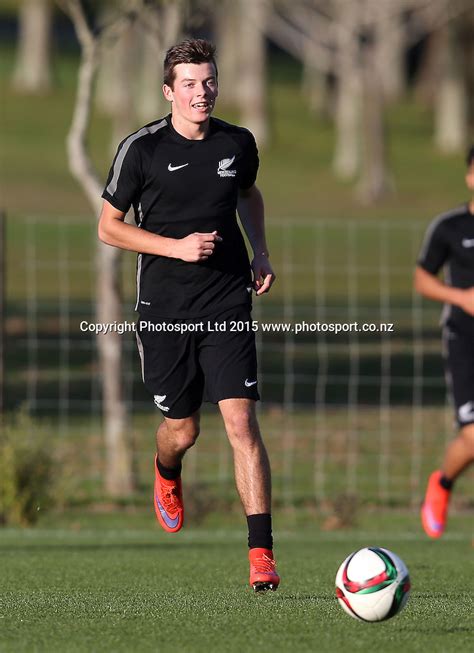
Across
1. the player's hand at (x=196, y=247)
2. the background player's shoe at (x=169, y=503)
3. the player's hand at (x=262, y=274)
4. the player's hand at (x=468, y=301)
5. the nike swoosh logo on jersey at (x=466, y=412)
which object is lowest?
the background player's shoe at (x=169, y=503)

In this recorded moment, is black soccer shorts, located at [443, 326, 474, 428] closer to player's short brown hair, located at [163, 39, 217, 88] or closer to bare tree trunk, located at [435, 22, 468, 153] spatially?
player's short brown hair, located at [163, 39, 217, 88]

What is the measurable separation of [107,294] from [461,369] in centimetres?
452

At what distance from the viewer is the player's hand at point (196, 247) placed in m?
7.42

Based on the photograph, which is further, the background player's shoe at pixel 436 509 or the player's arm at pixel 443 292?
the background player's shoe at pixel 436 509

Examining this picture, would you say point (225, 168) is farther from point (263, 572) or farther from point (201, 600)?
point (201, 600)

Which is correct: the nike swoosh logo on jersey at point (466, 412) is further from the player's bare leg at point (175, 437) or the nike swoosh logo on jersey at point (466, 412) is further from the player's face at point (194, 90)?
the player's face at point (194, 90)

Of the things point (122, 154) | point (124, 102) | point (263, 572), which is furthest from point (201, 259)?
point (124, 102)

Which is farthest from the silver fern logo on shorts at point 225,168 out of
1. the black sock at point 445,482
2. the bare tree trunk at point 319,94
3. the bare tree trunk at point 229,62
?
the bare tree trunk at point 229,62

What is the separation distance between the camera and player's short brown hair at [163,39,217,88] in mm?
7629

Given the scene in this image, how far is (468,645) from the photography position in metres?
5.99

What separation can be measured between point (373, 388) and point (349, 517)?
26.8 ft

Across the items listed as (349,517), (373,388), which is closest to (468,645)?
(349,517)

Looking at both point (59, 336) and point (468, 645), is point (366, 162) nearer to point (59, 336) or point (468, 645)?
point (59, 336)

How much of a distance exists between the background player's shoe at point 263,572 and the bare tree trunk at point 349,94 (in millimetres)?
37558
